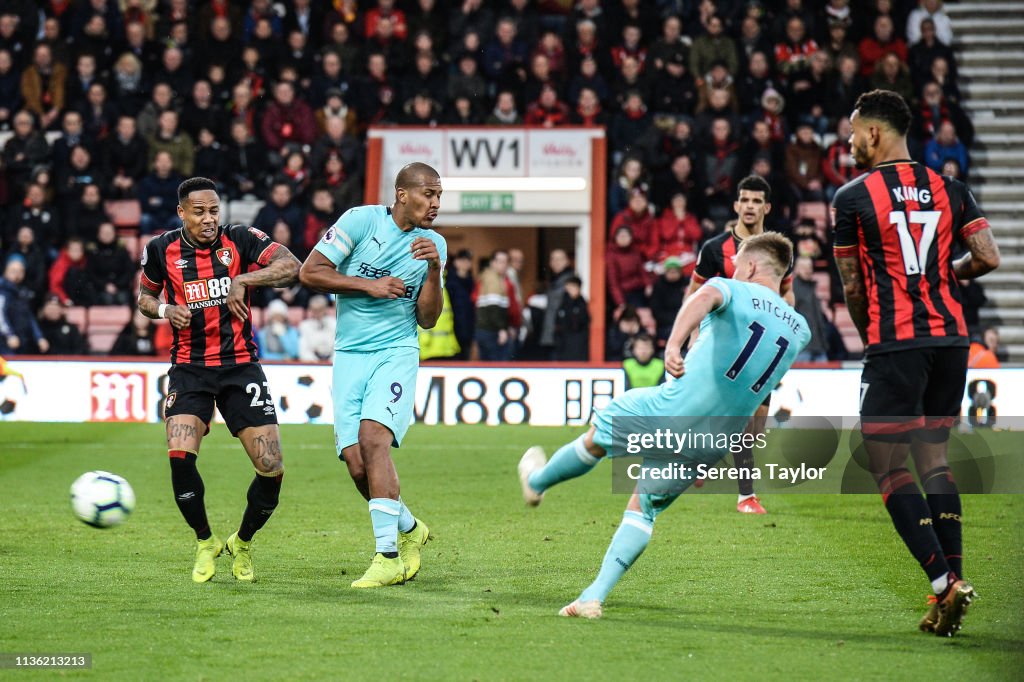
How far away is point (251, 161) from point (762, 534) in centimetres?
1274

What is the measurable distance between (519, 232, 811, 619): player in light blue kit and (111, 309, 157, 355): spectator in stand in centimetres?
1257

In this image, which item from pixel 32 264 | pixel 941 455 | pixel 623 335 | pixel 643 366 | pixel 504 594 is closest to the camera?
pixel 941 455

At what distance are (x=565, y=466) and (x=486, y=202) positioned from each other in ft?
46.0

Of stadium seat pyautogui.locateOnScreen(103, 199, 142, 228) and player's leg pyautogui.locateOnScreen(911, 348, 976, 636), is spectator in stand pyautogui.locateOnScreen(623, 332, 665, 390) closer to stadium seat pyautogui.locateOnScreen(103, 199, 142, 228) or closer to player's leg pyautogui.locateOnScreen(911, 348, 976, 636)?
stadium seat pyautogui.locateOnScreen(103, 199, 142, 228)

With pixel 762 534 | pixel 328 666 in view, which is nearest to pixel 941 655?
pixel 328 666

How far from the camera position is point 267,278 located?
7.43m

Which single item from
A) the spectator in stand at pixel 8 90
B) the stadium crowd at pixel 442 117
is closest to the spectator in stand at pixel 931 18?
the stadium crowd at pixel 442 117

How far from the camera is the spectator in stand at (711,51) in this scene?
20.3m

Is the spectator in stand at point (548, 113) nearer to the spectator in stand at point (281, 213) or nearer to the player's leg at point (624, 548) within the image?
the spectator in stand at point (281, 213)

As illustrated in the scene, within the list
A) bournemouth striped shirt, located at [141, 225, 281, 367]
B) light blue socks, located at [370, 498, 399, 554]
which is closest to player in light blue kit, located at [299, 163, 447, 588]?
light blue socks, located at [370, 498, 399, 554]

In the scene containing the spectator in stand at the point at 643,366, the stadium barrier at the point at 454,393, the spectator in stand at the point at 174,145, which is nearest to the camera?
the spectator in stand at the point at 643,366

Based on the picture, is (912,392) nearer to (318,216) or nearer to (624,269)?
(624,269)

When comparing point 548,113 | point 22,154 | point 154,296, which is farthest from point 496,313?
point 154,296

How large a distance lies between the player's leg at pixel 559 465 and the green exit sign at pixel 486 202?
13797 mm
